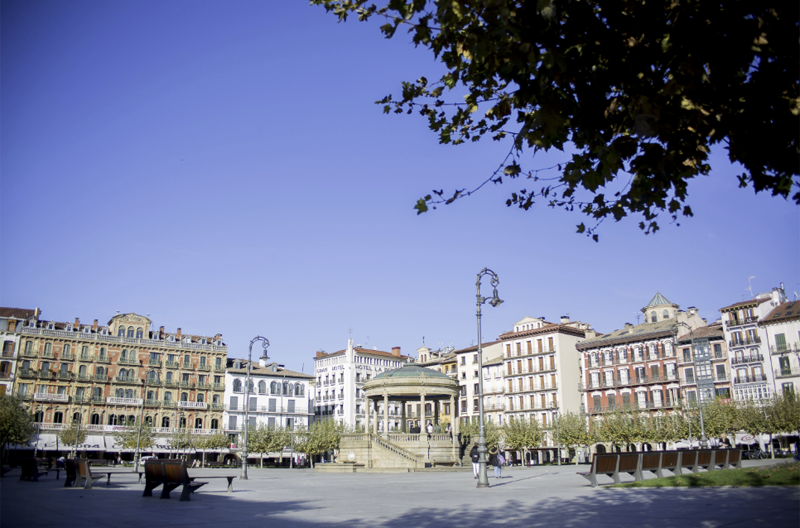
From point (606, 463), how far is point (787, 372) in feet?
168

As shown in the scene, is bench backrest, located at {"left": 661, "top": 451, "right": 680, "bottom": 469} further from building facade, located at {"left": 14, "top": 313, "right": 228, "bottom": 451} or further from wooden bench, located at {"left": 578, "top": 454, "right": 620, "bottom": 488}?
building facade, located at {"left": 14, "top": 313, "right": 228, "bottom": 451}

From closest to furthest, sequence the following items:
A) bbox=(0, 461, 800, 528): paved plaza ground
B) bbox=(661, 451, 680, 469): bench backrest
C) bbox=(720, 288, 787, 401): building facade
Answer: bbox=(0, 461, 800, 528): paved plaza ground < bbox=(661, 451, 680, 469): bench backrest < bbox=(720, 288, 787, 401): building facade

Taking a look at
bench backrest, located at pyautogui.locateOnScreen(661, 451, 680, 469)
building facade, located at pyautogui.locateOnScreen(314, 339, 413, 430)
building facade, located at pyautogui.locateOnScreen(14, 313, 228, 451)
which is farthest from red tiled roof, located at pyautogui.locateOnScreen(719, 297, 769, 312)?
building facade, located at pyautogui.locateOnScreen(14, 313, 228, 451)

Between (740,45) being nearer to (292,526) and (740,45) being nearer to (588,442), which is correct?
(292,526)

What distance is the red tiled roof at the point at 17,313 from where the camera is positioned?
244 ft

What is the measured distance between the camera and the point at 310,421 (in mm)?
94438

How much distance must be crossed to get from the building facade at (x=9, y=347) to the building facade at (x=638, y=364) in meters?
65.5

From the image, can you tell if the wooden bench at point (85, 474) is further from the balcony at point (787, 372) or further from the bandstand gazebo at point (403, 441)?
the balcony at point (787, 372)

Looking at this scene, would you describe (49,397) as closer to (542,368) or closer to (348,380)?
(348,380)

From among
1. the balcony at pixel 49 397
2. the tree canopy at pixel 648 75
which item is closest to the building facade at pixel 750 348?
the tree canopy at pixel 648 75

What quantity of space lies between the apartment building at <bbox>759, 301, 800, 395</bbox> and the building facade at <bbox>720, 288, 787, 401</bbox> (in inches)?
18.9

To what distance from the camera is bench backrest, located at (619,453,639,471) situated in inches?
769

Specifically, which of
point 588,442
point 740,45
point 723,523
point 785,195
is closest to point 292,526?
point 723,523

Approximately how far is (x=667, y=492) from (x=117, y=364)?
72.6 metres
